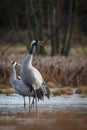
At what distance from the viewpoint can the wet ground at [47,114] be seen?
14.3 m

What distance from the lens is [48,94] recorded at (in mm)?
18531

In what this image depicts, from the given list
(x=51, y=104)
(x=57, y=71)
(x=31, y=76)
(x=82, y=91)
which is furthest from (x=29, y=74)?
(x=57, y=71)

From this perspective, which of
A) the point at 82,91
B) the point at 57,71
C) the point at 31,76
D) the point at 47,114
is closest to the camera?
the point at 47,114

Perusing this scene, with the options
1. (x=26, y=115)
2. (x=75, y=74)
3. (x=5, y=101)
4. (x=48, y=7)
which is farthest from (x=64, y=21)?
(x=26, y=115)

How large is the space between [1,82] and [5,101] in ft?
13.4

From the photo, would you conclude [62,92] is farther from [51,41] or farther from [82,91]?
[51,41]

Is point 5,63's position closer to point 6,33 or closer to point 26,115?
point 26,115

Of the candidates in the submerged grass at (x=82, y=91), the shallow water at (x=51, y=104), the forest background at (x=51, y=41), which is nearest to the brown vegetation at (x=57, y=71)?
the forest background at (x=51, y=41)

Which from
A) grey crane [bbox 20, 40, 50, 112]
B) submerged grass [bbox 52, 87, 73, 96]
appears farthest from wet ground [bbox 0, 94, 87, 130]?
submerged grass [bbox 52, 87, 73, 96]

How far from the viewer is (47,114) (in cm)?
1650

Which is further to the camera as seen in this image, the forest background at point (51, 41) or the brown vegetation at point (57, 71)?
the forest background at point (51, 41)

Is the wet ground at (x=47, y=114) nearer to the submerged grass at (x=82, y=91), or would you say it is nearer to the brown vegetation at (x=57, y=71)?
the submerged grass at (x=82, y=91)

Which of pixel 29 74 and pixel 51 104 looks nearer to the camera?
pixel 29 74

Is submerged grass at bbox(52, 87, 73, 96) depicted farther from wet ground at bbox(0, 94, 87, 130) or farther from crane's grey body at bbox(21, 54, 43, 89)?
crane's grey body at bbox(21, 54, 43, 89)
